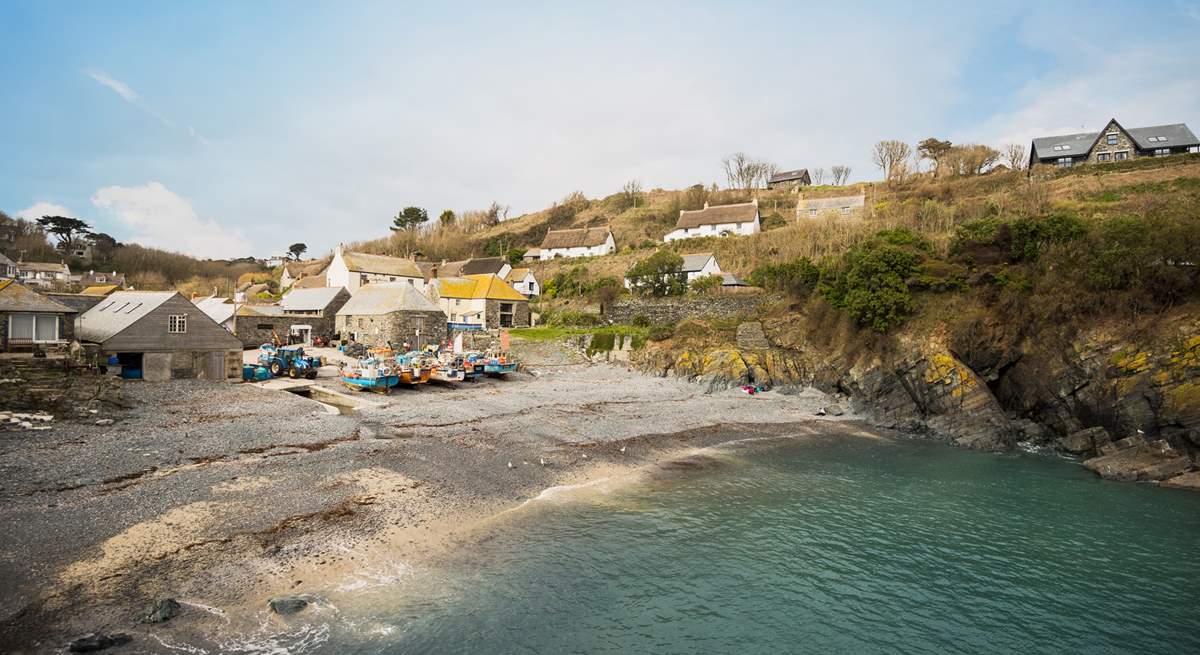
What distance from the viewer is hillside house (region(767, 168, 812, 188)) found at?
325 ft

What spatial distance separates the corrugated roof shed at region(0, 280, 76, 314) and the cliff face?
1346 inches

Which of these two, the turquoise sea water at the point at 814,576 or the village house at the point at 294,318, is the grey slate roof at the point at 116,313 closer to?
the village house at the point at 294,318

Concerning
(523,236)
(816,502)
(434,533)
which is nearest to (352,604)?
(434,533)

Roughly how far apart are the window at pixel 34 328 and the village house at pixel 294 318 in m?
16.5

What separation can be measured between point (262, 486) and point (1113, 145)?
84138mm

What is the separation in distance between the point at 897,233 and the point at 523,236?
2800 inches

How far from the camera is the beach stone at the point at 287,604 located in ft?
30.7

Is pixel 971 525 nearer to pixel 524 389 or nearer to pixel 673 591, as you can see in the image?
pixel 673 591

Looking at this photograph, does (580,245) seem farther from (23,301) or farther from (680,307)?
(23,301)

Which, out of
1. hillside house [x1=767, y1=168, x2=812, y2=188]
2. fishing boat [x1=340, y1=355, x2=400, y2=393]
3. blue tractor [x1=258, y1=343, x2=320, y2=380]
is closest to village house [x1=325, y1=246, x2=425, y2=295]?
blue tractor [x1=258, y1=343, x2=320, y2=380]

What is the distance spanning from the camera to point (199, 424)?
20.5m

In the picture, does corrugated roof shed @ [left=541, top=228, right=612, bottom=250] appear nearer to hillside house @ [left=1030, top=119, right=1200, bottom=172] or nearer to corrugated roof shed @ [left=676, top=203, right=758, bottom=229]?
corrugated roof shed @ [left=676, top=203, right=758, bottom=229]

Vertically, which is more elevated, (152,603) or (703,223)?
(703,223)

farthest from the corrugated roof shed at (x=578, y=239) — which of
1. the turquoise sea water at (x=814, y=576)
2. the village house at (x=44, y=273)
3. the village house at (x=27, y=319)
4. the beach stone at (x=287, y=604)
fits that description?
the beach stone at (x=287, y=604)
